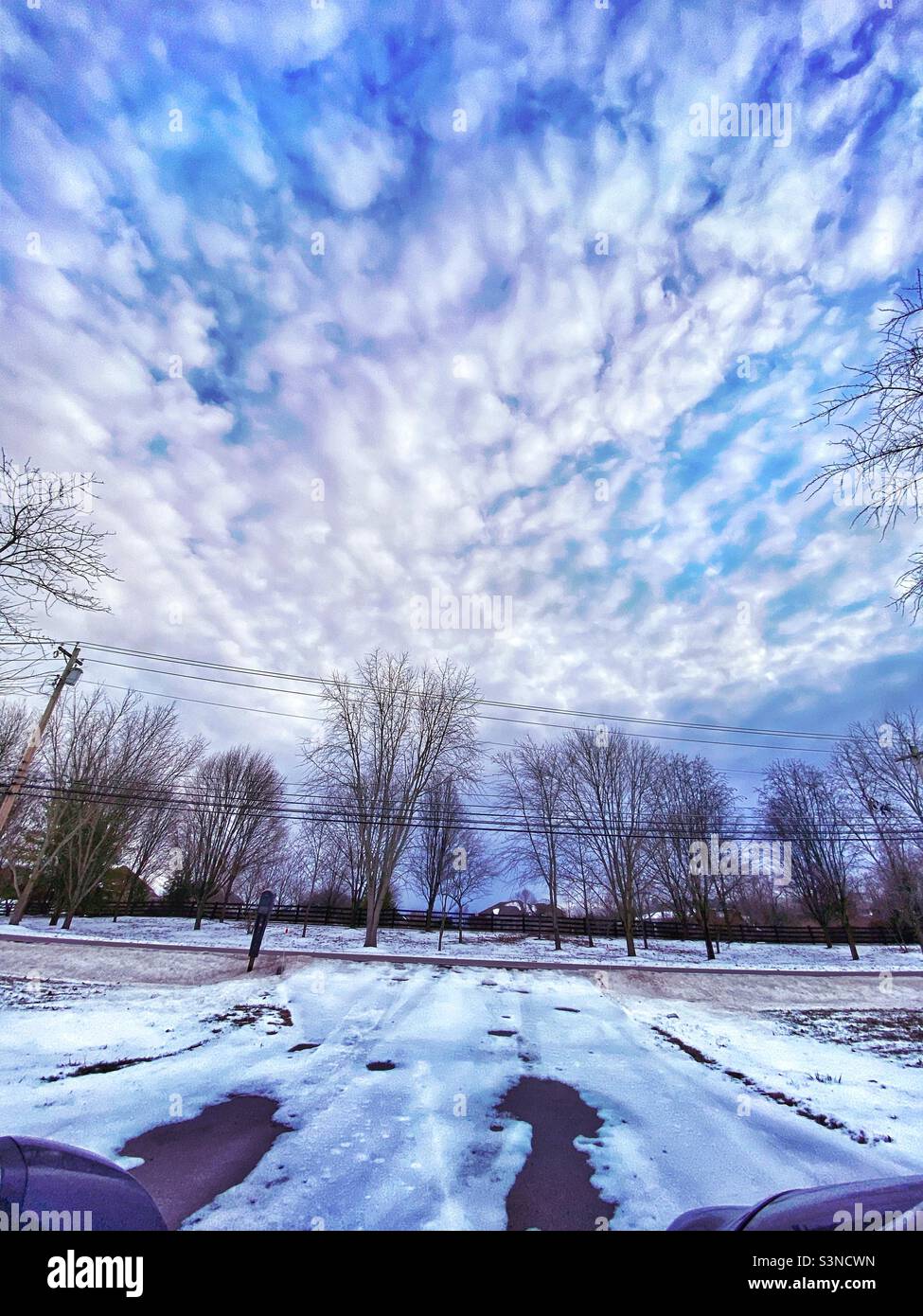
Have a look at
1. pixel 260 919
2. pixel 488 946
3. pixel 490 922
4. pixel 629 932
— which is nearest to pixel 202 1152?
pixel 260 919

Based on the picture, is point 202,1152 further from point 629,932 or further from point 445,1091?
point 629,932

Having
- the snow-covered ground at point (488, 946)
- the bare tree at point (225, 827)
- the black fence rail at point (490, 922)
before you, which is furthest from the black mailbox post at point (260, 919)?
the black fence rail at point (490, 922)

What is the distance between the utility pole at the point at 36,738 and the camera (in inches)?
598

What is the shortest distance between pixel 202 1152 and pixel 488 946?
22927 millimetres

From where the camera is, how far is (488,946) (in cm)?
2392

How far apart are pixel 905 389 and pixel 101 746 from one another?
99.7 ft

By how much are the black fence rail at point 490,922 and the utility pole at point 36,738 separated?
51.4 ft

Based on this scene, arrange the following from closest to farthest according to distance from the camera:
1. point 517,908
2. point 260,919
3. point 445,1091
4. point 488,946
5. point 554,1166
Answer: point 554,1166 < point 445,1091 < point 260,919 < point 488,946 < point 517,908

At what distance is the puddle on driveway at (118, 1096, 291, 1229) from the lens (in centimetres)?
317

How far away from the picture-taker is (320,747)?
2314cm
